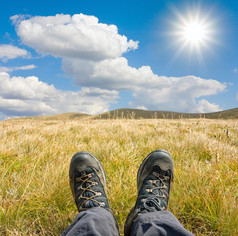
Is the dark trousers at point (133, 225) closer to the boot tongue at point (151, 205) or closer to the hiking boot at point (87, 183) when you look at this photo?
the boot tongue at point (151, 205)

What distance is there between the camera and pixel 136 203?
195cm

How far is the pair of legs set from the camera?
146cm

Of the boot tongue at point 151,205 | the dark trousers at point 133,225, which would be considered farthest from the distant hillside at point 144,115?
the dark trousers at point 133,225

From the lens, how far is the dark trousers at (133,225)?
4.63 ft

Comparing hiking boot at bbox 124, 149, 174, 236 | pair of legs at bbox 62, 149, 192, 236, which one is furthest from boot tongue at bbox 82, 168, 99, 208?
hiking boot at bbox 124, 149, 174, 236

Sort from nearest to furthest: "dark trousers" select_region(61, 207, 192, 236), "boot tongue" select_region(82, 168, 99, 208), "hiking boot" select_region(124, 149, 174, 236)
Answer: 1. "dark trousers" select_region(61, 207, 192, 236)
2. "hiking boot" select_region(124, 149, 174, 236)
3. "boot tongue" select_region(82, 168, 99, 208)

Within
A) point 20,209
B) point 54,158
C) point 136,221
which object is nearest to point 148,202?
point 136,221

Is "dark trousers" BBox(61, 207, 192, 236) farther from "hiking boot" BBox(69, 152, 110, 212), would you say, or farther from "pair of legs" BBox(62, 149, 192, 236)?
"hiking boot" BBox(69, 152, 110, 212)

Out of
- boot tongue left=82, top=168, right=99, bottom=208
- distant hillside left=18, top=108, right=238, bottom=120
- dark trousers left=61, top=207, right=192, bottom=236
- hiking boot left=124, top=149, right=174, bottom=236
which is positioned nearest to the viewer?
dark trousers left=61, top=207, right=192, bottom=236

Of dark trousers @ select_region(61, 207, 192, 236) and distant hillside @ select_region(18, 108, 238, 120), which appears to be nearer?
dark trousers @ select_region(61, 207, 192, 236)

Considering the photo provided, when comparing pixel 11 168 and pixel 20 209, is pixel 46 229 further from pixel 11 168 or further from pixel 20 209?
pixel 11 168

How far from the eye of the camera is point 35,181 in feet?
7.82

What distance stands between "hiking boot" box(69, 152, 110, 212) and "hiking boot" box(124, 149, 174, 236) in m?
0.33

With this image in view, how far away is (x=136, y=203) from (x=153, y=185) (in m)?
0.44
